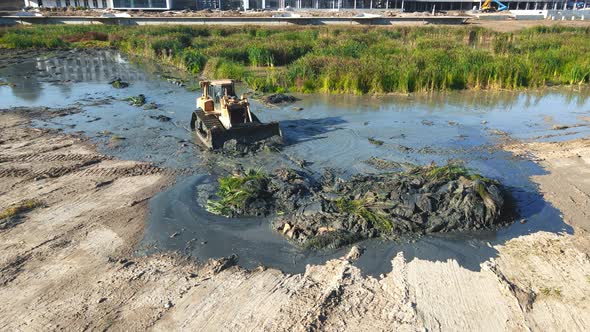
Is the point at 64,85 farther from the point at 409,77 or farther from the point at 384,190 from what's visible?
the point at 384,190

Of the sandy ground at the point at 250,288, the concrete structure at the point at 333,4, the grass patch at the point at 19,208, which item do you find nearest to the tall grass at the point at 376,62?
the sandy ground at the point at 250,288

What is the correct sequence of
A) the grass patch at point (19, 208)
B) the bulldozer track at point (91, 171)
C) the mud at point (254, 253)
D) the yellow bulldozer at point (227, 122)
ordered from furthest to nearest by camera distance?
1. the yellow bulldozer at point (227, 122)
2. the bulldozer track at point (91, 171)
3. the grass patch at point (19, 208)
4. the mud at point (254, 253)

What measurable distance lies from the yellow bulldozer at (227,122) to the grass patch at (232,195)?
2.87m

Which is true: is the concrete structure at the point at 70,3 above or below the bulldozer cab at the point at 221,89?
above

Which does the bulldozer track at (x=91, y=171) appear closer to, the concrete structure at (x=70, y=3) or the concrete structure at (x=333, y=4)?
the concrete structure at (x=333, y=4)

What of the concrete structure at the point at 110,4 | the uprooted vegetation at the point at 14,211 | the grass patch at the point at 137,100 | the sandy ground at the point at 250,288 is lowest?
the sandy ground at the point at 250,288

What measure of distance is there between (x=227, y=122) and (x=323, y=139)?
3.10 metres

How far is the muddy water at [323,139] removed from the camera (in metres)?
8.15

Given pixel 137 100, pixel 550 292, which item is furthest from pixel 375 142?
pixel 137 100

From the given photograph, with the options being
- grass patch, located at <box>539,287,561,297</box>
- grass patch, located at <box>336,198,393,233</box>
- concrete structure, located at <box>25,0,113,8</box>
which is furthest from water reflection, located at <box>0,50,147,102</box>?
concrete structure, located at <box>25,0,113,8</box>

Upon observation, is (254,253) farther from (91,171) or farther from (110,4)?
(110,4)

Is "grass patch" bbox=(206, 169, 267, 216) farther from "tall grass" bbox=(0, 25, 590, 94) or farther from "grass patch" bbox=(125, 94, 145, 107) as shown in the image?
"tall grass" bbox=(0, 25, 590, 94)

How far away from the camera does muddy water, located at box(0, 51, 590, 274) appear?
815 centimetres

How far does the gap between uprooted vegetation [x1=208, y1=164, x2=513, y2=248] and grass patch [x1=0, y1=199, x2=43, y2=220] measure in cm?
371
